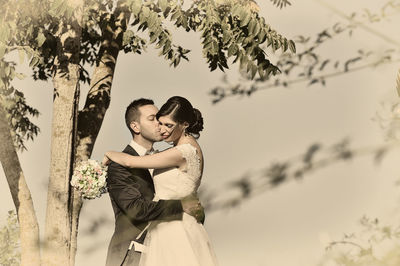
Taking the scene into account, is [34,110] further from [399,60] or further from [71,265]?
[399,60]

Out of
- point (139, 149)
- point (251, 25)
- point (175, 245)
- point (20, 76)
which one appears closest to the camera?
point (175, 245)

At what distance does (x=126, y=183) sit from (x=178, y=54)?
305 cm

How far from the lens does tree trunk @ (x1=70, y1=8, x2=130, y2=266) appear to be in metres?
9.07

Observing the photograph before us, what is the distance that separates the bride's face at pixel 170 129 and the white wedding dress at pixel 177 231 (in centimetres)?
15

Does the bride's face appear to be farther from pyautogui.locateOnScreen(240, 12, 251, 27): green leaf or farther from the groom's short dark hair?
pyautogui.locateOnScreen(240, 12, 251, 27): green leaf

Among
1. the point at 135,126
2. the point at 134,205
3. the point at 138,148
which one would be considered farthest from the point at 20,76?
the point at 134,205

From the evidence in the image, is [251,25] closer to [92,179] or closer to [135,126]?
[135,126]

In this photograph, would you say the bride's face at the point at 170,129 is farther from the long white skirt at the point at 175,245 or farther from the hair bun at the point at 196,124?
the long white skirt at the point at 175,245

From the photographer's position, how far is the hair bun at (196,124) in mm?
6366

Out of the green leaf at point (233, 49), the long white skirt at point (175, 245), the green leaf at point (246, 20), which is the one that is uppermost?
the green leaf at point (246, 20)

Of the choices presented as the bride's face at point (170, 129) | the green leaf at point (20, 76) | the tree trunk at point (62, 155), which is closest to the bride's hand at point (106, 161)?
the bride's face at point (170, 129)

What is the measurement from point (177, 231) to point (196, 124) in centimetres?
124

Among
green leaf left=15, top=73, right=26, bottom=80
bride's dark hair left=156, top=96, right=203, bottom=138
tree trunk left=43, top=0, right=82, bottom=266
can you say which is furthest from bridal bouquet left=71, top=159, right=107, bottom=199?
tree trunk left=43, top=0, right=82, bottom=266

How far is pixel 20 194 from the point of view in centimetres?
892
